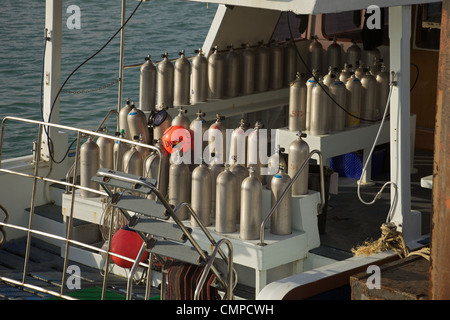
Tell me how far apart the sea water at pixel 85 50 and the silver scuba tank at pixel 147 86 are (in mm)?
8897

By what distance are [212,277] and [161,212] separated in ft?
2.19

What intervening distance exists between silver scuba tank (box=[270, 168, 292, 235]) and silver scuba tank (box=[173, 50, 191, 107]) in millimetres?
2450

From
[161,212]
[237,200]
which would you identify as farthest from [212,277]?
[237,200]

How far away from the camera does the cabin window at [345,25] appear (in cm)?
1016

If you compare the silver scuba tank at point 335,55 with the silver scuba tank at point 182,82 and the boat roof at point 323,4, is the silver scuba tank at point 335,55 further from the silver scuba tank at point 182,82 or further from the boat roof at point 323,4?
the boat roof at point 323,4

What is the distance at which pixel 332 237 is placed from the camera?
741cm

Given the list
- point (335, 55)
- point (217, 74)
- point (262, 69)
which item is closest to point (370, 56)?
point (335, 55)

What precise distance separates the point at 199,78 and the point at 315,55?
1431mm

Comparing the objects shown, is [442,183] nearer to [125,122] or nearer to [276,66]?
[125,122]

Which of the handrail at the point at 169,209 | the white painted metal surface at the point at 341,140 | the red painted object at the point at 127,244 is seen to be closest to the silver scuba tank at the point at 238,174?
the red painted object at the point at 127,244

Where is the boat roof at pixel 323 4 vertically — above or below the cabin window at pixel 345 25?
below

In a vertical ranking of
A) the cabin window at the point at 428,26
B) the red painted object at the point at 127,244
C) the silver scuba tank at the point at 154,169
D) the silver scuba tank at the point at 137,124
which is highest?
the cabin window at the point at 428,26

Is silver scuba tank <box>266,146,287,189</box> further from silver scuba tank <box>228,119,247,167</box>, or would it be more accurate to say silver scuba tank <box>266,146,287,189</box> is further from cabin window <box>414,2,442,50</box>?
cabin window <box>414,2,442,50</box>

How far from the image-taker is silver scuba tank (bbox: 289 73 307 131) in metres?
8.00
